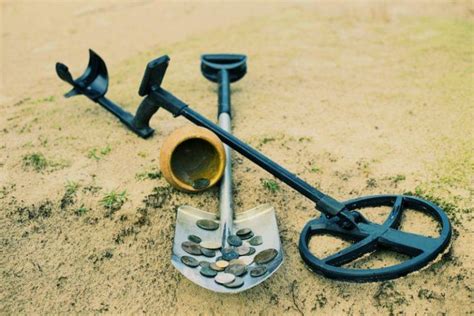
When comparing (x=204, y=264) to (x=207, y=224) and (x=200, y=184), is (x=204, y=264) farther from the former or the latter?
(x=200, y=184)

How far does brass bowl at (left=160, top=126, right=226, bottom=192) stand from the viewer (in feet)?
8.38

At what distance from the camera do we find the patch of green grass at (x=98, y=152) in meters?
3.07

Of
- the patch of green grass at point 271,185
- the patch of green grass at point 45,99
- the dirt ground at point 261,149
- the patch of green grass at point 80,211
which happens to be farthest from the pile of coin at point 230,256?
the patch of green grass at point 45,99

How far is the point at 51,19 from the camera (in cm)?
605

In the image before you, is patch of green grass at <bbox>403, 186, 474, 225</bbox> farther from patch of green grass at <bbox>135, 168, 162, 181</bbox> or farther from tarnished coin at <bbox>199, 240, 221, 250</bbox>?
patch of green grass at <bbox>135, 168, 162, 181</bbox>

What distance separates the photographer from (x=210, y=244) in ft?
7.85

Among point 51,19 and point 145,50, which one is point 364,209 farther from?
point 51,19

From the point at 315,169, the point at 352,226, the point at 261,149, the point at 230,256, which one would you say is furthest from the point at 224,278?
the point at 261,149

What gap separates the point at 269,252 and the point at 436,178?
104 centimetres

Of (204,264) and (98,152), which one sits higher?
(204,264)

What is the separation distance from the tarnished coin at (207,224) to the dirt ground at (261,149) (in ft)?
0.50

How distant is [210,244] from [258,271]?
0.32m

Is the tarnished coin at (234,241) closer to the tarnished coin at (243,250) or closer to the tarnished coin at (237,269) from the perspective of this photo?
the tarnished coin at (243,250)

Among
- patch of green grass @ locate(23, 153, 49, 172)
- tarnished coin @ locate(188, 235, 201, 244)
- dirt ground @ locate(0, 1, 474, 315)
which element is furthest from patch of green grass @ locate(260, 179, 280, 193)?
patch of green grass @ locate(23, 153, 49, 172)
